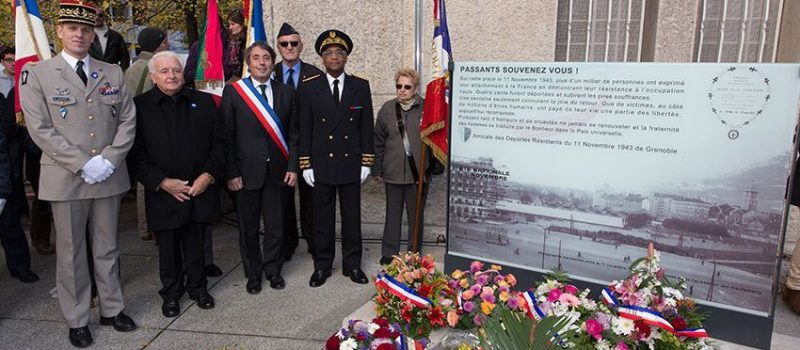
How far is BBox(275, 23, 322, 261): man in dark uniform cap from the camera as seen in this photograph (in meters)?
4.60

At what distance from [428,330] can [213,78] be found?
9.99 feet

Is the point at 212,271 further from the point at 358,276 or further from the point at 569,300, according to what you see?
the point at 569,300

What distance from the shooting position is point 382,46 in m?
5.57

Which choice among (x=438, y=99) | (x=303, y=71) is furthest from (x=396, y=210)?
(x=303, y=71)

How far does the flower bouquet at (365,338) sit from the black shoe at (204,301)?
6.15ft

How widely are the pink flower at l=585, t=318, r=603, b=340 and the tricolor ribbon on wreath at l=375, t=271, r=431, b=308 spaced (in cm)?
Result: 85

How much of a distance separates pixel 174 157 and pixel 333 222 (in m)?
1.33

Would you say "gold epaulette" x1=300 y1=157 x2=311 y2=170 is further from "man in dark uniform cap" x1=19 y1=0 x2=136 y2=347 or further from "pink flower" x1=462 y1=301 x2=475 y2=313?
"pink flower" x1=462 y1=301 x2=475 y2=313

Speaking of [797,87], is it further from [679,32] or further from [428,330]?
[679,32]

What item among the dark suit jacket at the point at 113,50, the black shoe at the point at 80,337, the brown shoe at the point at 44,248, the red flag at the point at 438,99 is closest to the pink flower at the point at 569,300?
the red flag at the point at 438,99

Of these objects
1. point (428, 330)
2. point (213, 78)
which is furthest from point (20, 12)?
point (428, 330)

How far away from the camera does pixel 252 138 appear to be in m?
4.14

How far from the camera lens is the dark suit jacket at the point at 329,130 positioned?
4258 millimetres

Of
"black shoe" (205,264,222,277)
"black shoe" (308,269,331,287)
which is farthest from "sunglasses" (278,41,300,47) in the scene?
"black shoe" (205,264,222,277)
